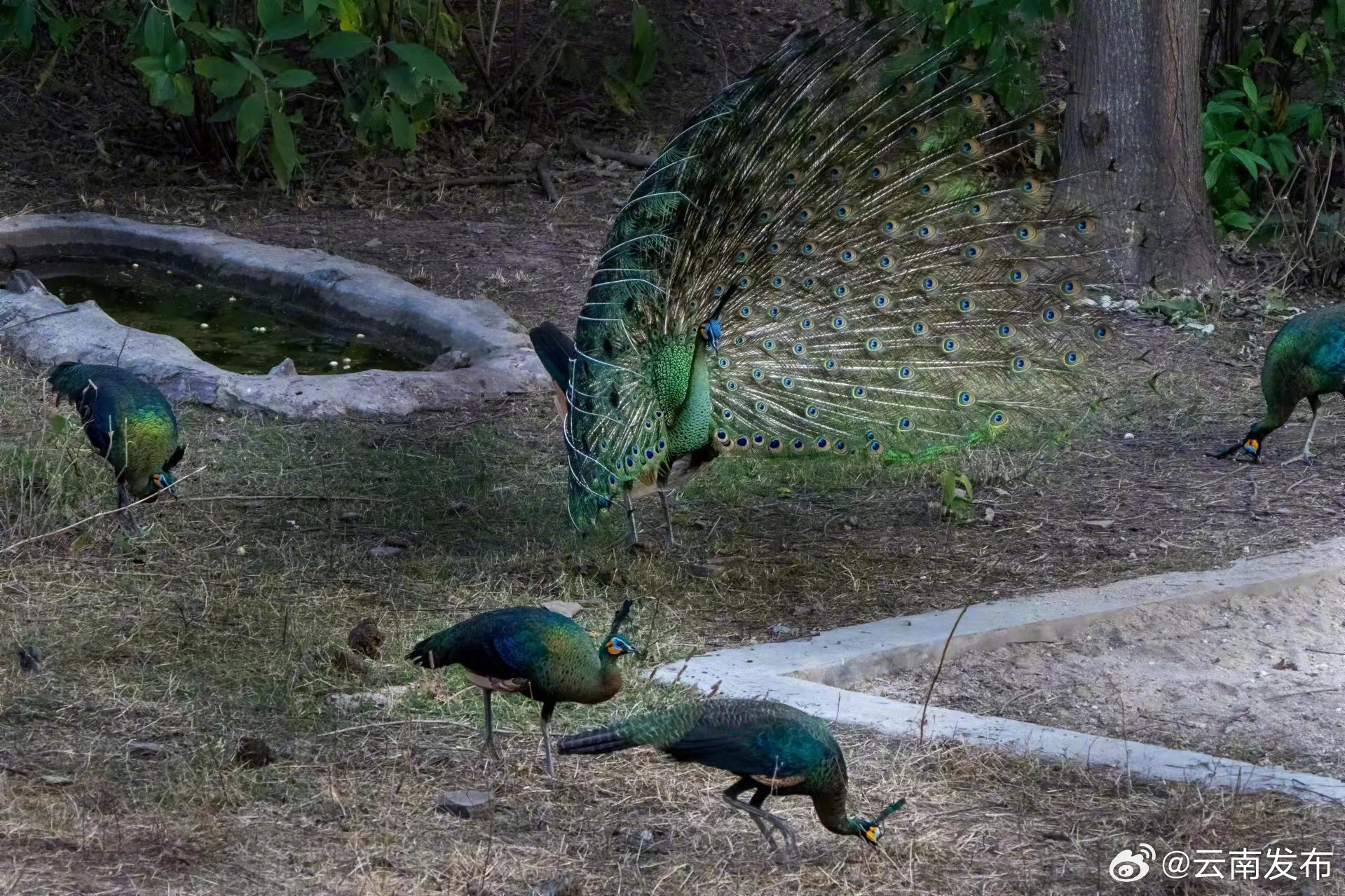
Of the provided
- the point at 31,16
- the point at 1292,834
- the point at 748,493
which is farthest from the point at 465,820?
the point at 31,16

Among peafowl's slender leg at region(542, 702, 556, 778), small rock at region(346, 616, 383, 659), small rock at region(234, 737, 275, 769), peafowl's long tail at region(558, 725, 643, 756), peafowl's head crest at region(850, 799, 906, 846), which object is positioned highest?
peafowl's long tail at region(558, 725, 643, 756)

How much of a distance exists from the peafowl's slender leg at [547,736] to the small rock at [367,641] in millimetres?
815

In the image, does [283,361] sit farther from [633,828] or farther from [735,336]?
[633,828]

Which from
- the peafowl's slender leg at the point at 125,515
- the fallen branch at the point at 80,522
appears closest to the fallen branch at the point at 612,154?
the fallen branch at the point at 80,522

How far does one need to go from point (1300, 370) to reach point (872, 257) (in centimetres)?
187

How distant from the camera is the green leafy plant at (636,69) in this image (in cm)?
1135

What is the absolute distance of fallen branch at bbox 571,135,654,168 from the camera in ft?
36.6

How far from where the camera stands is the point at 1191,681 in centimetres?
479

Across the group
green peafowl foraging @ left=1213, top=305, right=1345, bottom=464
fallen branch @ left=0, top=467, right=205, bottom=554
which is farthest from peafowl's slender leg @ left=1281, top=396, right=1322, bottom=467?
fallen branch @ left=0, top=467, right=205, bottom=554

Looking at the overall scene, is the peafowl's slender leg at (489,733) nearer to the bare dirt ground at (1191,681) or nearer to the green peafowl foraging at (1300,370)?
the bare dirt ground at (1191,681)

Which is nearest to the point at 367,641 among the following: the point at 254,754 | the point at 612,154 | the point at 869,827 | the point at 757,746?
the point at 254,754

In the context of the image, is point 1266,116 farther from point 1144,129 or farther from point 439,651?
point 439,651

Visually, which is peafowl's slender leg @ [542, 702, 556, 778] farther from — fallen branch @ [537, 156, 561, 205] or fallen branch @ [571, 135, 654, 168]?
fallen branch @ [571, 135, 654, 168]

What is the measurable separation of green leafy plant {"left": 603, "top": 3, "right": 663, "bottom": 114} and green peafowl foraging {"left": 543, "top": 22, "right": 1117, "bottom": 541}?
5.76 meters
